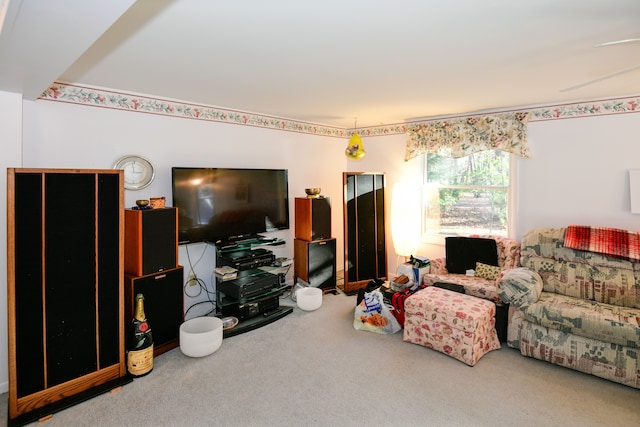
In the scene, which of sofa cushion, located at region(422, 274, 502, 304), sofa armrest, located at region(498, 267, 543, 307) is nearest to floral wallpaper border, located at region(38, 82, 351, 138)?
sofa cushion, located at region(422, 274, 502, 304)

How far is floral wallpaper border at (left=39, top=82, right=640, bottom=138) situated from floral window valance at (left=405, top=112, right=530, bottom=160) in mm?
101

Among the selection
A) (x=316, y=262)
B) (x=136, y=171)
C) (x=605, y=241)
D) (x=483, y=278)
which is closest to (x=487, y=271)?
(x=483, y=278)

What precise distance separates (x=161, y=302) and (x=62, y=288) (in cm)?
74

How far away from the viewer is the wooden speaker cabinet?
208cm

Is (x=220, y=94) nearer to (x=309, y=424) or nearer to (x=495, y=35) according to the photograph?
(x=495, y=35)

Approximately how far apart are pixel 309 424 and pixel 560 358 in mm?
1969

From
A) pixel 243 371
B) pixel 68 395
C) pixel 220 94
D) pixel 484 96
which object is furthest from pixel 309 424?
pixel 484 96

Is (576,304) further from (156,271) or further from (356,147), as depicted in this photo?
(156,271)

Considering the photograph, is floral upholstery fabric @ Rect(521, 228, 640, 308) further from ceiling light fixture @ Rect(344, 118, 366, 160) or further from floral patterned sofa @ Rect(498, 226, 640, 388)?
ceiling light fixture @ Rect(344, 118, 366, 160)

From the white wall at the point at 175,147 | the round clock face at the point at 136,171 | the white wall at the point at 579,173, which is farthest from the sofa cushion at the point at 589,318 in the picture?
the round clock face at the point at 136,171

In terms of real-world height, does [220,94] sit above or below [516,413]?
above

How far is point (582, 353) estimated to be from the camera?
257 cm

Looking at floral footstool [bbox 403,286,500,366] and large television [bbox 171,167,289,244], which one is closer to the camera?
floral footstool [bbox 403,286,500,366]

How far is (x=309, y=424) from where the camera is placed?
2.06 metres
